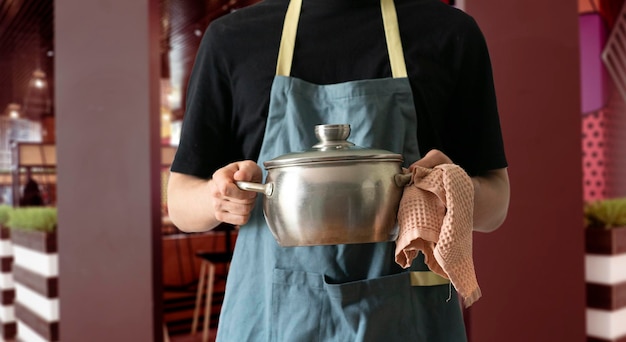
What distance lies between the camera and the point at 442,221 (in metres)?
0.63

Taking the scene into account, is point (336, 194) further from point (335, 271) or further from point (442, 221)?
point (335, 271)

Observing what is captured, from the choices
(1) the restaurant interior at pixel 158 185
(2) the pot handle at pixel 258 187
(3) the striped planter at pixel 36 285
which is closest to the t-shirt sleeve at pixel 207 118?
(2) the pot handle at pixel 258 187

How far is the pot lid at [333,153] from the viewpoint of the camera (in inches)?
22.8

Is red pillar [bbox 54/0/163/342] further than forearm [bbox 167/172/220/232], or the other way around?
red pillar [bbox 54/0/163/342]

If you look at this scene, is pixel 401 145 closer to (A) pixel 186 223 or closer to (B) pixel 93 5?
(A) pixel 186 223

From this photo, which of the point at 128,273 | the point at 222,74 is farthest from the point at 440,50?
the point at 128,273

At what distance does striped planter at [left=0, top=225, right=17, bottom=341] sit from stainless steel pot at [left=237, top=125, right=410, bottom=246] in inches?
148

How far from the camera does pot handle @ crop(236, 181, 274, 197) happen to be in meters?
0.63

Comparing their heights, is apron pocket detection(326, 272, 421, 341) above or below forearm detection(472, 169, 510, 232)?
below

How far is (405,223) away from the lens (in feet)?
2.00

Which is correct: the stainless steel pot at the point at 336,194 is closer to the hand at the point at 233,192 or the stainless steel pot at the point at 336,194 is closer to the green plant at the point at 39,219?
the hand at the point at 233,192

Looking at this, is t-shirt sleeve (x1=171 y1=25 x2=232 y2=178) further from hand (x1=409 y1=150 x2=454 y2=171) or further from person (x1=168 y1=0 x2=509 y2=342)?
hand (x1=409 y1=150 x2=454 y2=171)

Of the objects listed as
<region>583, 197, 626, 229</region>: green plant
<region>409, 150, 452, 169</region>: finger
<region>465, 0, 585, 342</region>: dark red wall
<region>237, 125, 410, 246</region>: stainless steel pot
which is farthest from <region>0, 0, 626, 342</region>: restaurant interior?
<region>237, 125, 410, 246</region>: stainless steel pot

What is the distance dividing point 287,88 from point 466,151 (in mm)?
319
